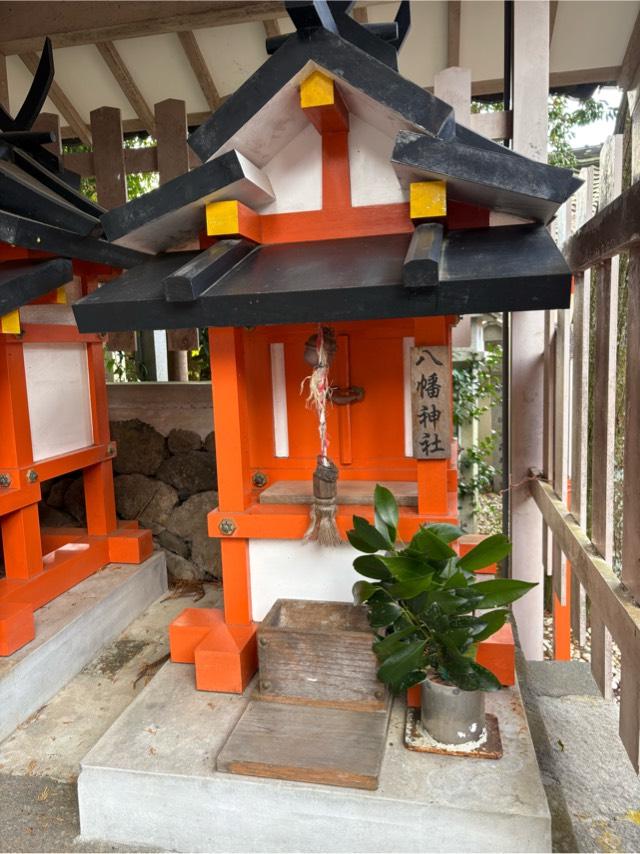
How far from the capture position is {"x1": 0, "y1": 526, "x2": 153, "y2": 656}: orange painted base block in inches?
109

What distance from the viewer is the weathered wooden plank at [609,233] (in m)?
1.54

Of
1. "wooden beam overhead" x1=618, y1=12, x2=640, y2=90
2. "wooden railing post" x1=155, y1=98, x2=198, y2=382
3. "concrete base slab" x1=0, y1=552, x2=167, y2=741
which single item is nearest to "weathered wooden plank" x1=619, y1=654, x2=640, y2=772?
"concrete base slab" x1=0, y1=552, x2=167, y2=741

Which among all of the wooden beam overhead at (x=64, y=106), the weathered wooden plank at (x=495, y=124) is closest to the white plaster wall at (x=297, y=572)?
the weathered wooden plank at (x=495, y=124)

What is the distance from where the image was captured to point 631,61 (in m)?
3.56

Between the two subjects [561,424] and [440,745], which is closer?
[440,745]

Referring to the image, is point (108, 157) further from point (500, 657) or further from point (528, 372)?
point (500, 657)

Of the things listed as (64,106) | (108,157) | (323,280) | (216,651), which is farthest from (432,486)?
(64,106)

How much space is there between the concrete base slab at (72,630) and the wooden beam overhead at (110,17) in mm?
3307

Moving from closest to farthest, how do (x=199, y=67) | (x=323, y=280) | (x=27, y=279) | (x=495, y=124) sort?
(x=323, y=280) < (x=27, y=279) < (x=495, y=124) < (x=199, y=67)

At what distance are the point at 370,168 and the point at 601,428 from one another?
1243 millimetres

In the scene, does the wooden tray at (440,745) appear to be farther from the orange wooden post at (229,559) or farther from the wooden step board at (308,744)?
the orange wooden post at (229,559)

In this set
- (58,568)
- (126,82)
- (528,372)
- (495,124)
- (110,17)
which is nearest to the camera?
(495,124)

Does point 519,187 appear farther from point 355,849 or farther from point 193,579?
point 193,579

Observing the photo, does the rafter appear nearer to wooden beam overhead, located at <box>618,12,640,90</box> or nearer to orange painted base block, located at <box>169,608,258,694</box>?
wooden beam overhead, located at <box>618,12,640,90</box>
